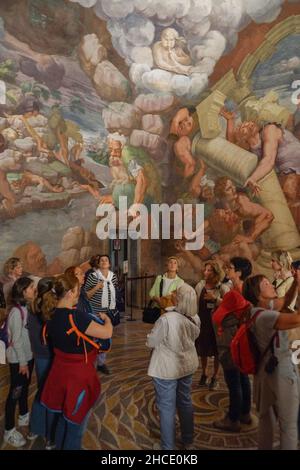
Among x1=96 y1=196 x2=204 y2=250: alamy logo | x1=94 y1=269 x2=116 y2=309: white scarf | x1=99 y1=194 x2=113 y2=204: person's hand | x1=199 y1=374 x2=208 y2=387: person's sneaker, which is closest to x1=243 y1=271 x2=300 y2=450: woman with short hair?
x1=199 y1=374 x2=208 y2=387: person's sneaker

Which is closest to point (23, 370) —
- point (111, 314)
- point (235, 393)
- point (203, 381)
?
point (111, 314)

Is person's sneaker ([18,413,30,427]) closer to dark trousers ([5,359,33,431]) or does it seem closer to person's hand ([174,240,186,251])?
dark trousers ([5,359,33,431])

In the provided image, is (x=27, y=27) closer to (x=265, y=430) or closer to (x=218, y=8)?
(x=218, y=8)

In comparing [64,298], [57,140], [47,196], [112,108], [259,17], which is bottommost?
[64,298]

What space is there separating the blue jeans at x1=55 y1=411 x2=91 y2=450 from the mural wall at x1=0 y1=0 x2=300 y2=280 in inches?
220

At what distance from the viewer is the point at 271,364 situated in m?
4.55

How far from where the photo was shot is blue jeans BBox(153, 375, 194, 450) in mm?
5027

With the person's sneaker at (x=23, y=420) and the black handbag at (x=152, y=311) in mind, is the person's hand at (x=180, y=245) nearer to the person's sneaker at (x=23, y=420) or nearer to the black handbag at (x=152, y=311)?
the black handbag at (x=152, y=311)

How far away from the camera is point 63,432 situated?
4.73 metres

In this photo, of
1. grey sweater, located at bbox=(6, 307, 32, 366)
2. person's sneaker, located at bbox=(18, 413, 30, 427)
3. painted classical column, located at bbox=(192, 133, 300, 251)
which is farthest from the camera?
painted classical column, located at bbox=(192, 133, 300, 251)

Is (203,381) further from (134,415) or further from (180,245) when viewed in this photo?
(180,245)

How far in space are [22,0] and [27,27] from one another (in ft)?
1.87

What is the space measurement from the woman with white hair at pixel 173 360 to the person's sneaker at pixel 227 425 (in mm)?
839
